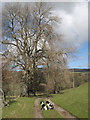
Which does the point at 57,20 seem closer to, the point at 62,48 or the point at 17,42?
the point at 62,48

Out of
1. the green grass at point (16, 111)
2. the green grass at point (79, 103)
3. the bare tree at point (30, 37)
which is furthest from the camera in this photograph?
the bare tree at point (30, 37)

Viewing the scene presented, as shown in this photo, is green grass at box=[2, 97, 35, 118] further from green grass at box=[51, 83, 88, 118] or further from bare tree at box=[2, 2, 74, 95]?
bare tree at box=[2, 2, 74, 95]

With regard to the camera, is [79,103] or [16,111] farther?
[79,103]

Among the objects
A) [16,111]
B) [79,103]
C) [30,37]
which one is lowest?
[16,111]

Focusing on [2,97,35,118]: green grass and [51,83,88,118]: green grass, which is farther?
[51,83,88,118]: green grass


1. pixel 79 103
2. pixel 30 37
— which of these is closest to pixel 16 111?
pixel 79 103

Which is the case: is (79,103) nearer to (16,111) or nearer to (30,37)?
(16,111)

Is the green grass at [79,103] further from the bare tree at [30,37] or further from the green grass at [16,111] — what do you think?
the bare tree at [30,37]

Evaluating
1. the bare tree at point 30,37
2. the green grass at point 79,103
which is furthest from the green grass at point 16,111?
the bare tree at point 30,37

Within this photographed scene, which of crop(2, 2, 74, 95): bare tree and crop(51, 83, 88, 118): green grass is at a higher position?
crop(2, 2, 74, 95): bare tree

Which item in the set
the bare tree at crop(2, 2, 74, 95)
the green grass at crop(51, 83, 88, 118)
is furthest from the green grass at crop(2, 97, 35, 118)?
the bare tree at crop(2, 2, 74, 95)

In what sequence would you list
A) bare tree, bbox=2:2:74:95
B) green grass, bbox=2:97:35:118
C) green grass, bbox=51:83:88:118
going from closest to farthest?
green grass, bbox=2:97:35:118
green grass, bbox=51:83:88:118
bare tree, bbox=2:2:74:95

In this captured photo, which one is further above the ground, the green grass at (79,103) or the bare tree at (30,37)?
the bare tree at (30,37)

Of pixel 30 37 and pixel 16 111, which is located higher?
pixel 30 37
